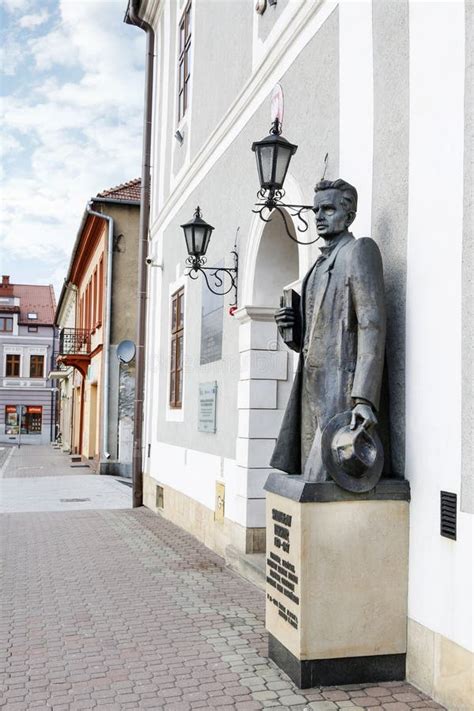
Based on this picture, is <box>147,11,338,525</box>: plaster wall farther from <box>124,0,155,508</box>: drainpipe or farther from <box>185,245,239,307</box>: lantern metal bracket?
<box>124,0,155,508</box>: drainpipe

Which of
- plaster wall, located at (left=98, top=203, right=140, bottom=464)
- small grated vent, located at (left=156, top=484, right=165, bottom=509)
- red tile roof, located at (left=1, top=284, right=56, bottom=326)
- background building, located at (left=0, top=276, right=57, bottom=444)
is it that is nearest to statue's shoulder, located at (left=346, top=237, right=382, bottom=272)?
small grated vent, located at (left=156, top=484, right=165, bottom=509)

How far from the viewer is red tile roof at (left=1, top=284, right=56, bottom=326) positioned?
5849 centimetres

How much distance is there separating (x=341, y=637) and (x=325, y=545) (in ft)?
1.64

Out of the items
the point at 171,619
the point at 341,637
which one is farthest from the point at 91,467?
the point at 341,637

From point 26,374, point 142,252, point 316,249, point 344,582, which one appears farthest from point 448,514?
point 26,374

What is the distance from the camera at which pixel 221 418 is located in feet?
28.1

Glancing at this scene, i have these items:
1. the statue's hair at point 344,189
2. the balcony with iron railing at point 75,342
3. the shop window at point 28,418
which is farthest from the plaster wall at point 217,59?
the shop window at point 28,418

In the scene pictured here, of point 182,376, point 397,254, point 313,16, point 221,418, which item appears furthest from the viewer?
point 182,376

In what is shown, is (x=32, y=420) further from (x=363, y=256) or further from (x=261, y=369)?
(x=363, y=256)

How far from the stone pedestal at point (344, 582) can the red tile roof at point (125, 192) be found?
1728cm

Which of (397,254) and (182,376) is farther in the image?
(182,376)

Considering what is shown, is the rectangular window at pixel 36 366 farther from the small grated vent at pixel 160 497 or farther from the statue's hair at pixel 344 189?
the statue's hair at pixel 344 189

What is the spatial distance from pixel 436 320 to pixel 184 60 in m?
8.97

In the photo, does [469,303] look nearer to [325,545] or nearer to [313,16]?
[325,545]
